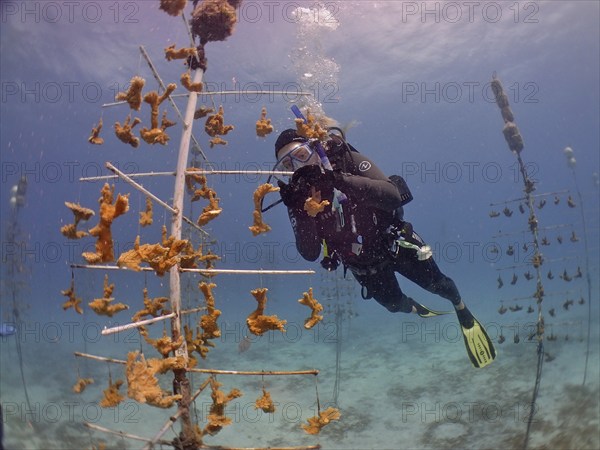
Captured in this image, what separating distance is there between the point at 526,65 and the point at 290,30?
24354 millimetres

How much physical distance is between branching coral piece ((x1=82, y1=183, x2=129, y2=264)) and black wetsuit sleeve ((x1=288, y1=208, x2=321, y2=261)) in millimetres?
2720

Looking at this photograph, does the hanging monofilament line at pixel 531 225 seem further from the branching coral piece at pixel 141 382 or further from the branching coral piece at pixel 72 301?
the branching coral piece at pixel 72 301

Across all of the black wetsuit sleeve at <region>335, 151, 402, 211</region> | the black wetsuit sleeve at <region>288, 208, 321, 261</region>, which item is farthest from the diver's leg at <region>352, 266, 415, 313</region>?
the black wetsuit sleeve at <region>335, 151, 402, 211</region>

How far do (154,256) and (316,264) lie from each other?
13994 millimetres

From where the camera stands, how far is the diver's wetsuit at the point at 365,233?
174 inches

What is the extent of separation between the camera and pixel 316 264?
53.6ft

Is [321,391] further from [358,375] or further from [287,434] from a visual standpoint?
[287,434]

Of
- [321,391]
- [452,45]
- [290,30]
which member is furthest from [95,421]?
[452,45]

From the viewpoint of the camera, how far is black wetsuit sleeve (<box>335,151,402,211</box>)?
4012 millimetres

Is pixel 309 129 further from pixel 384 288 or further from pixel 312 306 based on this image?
pixel 384 288

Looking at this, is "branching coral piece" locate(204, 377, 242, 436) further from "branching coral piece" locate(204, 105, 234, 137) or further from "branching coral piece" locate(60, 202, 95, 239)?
"branching coral piece" locate(204, 105, 234, 137)

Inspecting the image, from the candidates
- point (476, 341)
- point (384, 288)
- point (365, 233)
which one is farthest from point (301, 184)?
point (476, 341)

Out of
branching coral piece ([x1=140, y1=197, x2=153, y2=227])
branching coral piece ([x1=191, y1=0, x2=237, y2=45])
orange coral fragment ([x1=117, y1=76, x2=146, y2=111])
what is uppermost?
branching coral piece ([x1=191, y1=0, x2=237, y2=45])

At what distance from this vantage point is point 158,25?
2120cm
